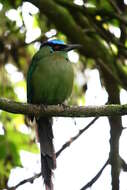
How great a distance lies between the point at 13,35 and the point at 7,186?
68.6 inches

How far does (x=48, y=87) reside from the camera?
5324 mm

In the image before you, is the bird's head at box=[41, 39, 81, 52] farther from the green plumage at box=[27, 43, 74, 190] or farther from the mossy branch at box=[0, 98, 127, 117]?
the mossy branch at box=[0, 98, 127, 117]

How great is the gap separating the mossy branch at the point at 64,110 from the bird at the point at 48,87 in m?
0.87

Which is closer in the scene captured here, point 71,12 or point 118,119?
point 118,119

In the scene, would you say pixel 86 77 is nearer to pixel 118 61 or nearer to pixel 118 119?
pixel 118 61

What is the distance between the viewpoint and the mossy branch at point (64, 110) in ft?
13.7

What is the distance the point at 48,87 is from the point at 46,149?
1.85 feet

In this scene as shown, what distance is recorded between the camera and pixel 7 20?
6.00 meters

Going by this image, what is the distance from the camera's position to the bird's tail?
16.5 ft

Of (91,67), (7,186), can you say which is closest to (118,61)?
(91,67)

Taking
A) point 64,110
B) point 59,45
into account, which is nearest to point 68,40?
point 59,45

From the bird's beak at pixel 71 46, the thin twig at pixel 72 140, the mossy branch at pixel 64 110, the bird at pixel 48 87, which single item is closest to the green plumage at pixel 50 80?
the bird at pixel 48 87

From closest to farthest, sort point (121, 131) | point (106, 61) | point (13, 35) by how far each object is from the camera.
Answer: point (121, 131)
point (106, 61)
point (13, 35)

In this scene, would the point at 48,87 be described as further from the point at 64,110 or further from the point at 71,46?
the point at 64,110
